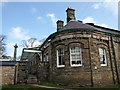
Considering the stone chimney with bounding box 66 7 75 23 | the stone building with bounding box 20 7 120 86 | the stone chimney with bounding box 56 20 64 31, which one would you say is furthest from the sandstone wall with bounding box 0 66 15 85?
the stone chimney with bounding box 66 7 75 23

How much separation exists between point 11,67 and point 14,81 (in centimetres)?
140

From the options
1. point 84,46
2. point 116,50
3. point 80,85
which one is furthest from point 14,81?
point 116,50

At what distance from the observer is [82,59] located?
11953mm

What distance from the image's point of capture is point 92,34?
12.7 m

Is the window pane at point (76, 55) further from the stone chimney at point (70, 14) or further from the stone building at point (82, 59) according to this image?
the stone chimney at point (70, 14)

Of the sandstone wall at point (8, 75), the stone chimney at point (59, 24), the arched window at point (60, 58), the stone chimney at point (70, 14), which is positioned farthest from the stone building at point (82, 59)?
the stone chimney at point (70, 14)

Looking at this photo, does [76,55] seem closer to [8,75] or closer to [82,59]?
[82,59]

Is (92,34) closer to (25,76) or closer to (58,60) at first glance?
(58,60)

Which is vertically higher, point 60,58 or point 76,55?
point 76,55

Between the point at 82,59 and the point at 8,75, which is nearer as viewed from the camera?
the point at 8,75

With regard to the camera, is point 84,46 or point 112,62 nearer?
point 84,46

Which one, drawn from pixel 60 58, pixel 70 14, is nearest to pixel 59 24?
pixel 70 14

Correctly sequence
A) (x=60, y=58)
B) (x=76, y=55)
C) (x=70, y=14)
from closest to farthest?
(x=76, y=55)
(x=60, y=58)
(x=70, y=14)

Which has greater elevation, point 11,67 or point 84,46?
point 84,46
